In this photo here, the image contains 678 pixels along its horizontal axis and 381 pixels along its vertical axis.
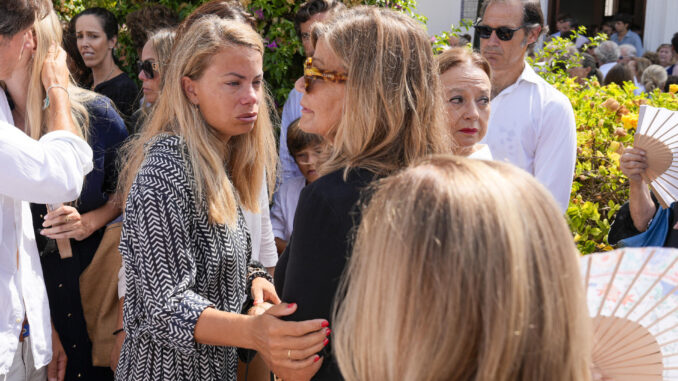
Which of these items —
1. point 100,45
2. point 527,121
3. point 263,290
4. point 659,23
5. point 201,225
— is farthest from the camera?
point 659,23

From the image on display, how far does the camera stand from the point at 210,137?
216 cm

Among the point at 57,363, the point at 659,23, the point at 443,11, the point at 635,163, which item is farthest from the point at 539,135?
the point at 659,23

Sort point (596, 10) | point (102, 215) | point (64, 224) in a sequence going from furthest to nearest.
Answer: point (596, 10) → point (102, 215) → point (64, 224)

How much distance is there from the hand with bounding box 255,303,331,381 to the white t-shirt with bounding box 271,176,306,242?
2.07m

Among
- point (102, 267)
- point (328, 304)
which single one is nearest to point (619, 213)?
point (328, 304)

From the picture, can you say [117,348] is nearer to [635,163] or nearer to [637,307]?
[637,307]

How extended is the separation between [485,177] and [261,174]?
1.48 meters

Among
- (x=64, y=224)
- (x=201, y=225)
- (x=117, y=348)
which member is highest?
(x=201, y=225)

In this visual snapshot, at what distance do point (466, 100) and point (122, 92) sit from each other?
243 centimetres

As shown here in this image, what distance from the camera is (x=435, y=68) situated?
5.80ft

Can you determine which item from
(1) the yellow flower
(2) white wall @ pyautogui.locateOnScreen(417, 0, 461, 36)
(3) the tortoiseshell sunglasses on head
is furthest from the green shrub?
(2) white wall @ pyautogui.locateOnScreen(417, 0, 461, 36)

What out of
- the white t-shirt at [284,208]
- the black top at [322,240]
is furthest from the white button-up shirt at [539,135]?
the black top at [322,240]

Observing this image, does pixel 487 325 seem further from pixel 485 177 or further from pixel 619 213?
pixel 619 213

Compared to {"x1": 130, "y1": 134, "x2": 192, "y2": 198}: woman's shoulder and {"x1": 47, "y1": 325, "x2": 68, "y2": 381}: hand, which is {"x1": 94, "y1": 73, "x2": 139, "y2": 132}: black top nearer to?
{"x1": 47, "y1": 325, "x2": 68, "y2": 381}: hand
